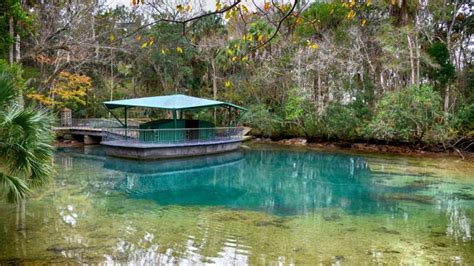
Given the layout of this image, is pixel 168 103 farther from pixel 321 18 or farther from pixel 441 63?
pixel 441 63

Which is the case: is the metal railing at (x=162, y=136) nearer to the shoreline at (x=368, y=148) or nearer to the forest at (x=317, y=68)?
the forest at (x=317, y=68)

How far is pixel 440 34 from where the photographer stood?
22.2 meters

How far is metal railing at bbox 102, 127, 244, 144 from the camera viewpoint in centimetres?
1647

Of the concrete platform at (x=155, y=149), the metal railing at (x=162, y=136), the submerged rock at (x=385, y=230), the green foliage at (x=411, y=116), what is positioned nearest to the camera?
the submerged rock at (x=385, y=230)

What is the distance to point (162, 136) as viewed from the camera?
16.8 meters

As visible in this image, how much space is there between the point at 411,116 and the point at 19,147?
54.5ft

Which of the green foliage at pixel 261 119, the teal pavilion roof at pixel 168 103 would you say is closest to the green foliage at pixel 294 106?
A: the green foliage at pixel 261 119

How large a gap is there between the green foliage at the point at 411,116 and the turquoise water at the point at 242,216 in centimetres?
384

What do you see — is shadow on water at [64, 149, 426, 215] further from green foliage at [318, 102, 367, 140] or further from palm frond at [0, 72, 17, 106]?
palm frond at [0, 72, 17, 106]

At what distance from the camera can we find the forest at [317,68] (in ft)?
58.4

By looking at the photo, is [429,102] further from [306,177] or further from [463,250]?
[463,250]

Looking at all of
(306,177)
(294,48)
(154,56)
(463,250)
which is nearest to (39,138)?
(463,250)

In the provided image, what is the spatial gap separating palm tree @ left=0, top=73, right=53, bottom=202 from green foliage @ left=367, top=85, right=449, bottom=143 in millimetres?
15808

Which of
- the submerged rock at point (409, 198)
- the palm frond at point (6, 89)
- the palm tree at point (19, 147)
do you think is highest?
the palm frond at point (6, 89)
